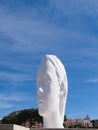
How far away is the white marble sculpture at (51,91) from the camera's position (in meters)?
17.2

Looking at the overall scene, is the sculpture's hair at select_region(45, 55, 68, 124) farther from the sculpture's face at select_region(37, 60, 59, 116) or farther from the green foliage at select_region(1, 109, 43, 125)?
the green foliage at select_region(1, 109, 43, 125)

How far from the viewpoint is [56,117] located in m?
17.3

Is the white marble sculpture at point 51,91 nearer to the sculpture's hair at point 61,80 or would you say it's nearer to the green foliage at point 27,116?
the sculpture's hair at point 61,80

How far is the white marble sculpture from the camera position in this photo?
56.6 feet

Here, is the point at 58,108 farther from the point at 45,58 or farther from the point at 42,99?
the point at 45,58

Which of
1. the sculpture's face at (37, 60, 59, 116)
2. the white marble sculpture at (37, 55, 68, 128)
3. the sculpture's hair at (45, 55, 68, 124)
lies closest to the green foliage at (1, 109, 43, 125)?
the sculpture's hair at (45, 55, 68, 124)

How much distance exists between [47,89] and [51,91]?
0.78 feet

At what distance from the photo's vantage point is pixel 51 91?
17.3m

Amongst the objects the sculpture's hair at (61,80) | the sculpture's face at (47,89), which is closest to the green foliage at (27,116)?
the sculpture's hair at (61,80)

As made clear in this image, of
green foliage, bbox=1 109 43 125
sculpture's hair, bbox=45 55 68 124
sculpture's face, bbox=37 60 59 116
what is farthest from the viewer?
green foliage, bbox=1 109 43 125

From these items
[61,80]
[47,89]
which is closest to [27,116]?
[61,80]

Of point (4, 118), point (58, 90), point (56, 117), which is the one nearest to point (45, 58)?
point (58, 90)

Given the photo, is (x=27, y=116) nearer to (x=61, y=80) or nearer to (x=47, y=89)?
(x=61, y=80)

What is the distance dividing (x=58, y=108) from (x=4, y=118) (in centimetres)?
4334
